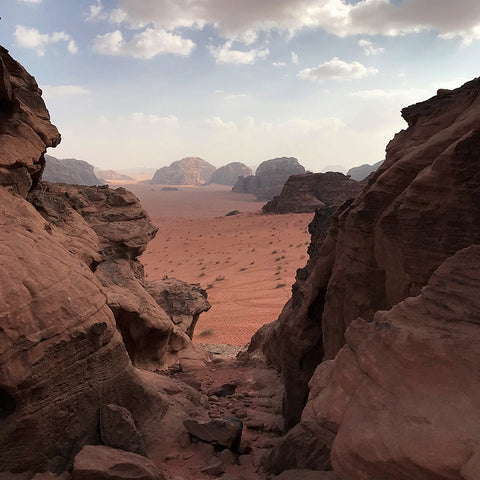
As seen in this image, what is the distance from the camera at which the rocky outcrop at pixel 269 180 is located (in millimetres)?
68250

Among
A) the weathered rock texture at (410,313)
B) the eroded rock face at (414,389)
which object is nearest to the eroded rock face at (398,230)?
the weathered rock texture at (410,313)

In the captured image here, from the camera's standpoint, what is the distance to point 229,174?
11669 centimetres

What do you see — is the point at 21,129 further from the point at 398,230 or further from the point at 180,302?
the point at 180,302

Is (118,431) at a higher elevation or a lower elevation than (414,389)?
lower

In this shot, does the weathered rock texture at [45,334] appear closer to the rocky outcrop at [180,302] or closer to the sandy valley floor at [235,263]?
the rocky outcrop at [180,302]

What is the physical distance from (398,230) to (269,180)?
6938 centimetres

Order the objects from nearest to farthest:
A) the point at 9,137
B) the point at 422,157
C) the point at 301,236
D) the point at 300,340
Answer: the point at 422,157 < the point at 9,137 < the point at 300,340 < the point at 301,236

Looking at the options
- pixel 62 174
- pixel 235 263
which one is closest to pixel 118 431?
pixel 235 263

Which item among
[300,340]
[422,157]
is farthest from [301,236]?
[422,157]

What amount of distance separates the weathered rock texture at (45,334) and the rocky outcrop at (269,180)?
60354 mm

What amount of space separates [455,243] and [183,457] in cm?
364

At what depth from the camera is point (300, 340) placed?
5633 mm

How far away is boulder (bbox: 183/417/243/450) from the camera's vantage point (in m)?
4.64

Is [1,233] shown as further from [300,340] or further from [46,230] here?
[300,340]
